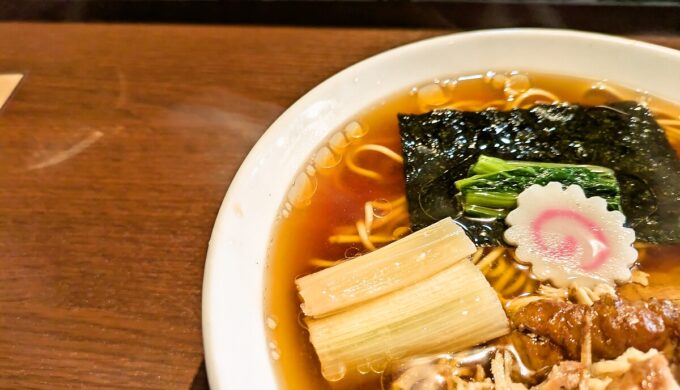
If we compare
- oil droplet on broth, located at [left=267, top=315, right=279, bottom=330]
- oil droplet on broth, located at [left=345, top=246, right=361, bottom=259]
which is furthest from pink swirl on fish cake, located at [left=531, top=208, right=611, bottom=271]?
oil droplet on broth, located at [left=267, top=315, right=279, bottom=330]

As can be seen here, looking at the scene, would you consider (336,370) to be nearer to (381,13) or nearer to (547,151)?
(547,151)

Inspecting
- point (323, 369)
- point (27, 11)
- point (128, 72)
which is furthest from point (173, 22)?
point (323, 369)

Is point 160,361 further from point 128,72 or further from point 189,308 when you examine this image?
point 128,72

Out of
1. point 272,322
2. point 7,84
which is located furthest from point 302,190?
point 7,84

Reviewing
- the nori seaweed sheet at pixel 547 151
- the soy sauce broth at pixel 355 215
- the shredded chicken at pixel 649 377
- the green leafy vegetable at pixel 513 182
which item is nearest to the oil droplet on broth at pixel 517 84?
the soy sauce broth at pixel 355 215

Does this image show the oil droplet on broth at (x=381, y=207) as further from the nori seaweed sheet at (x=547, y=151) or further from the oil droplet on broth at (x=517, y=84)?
the oil droplet on broth at (x=517, y=84)

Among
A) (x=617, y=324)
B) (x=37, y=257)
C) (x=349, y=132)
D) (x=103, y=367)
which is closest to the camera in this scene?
(x=617, y=324)
